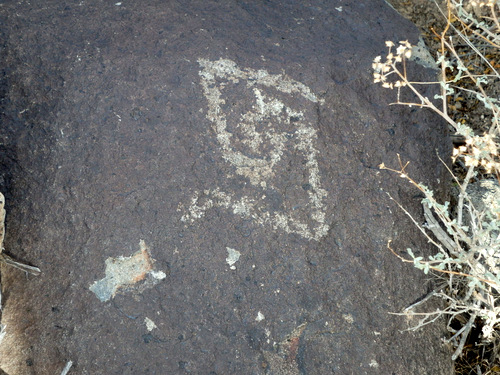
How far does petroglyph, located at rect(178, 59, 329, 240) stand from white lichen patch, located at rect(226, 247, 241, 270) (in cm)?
13

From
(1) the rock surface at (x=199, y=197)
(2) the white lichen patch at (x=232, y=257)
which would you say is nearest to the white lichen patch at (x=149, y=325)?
(1) the rock surface at (x=199, y=197)

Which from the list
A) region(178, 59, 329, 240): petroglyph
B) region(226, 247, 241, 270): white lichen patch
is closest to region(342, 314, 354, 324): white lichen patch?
region(178, 59, 329, 240): petroglyph

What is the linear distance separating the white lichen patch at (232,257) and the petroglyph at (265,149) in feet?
0.42

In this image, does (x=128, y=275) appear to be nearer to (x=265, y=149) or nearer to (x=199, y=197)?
(x=199, y=197)

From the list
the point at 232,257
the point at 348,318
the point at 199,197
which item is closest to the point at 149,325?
the point at 232,257

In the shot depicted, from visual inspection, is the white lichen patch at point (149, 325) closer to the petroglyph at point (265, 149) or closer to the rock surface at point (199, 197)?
the rock surface at point (199, 197)

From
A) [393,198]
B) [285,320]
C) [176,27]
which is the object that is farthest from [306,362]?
[176,27]

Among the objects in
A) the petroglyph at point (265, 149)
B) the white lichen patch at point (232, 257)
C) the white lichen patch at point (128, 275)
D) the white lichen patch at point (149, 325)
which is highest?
the petroglyph at point (265, 149)

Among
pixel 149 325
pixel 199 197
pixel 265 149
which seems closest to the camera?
pixel 149 325

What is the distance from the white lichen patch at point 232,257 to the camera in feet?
5.73

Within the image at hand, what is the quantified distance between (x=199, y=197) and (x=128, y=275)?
0.35m

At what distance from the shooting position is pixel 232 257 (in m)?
1.75

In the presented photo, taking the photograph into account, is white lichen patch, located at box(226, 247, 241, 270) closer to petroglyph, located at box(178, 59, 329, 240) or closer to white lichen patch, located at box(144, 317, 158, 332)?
petroglyph, located at box(178, 59, 329, 240)

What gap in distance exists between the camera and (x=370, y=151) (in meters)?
→ 1.97
